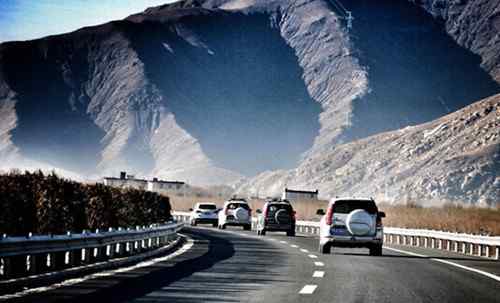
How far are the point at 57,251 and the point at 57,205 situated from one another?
6.01 metres

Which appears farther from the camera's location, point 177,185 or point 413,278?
point 177,185

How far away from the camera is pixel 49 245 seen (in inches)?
757

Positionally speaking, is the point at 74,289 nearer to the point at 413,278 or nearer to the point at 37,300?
the point at 37,300

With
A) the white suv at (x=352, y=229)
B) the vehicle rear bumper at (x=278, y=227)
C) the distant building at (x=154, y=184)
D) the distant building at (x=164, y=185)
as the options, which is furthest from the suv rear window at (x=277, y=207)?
the distant building at (x=164, y=185)

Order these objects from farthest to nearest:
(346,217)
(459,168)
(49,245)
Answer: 1. (459,168)
2. (346,217)
3. (49,245)

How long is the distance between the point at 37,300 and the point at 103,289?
213 cm

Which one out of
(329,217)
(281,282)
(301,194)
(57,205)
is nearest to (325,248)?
(329,217)

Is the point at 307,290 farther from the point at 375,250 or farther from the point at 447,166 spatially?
the point at 447,166

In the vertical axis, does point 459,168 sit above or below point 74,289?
above

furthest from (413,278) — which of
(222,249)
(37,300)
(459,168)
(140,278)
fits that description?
(459,168)

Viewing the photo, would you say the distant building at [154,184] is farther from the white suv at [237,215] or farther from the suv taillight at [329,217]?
the suv taillight at [329,217]

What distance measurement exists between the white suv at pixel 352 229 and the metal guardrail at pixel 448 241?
4.74m

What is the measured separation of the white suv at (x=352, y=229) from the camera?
102 feet

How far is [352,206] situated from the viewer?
33031mm
